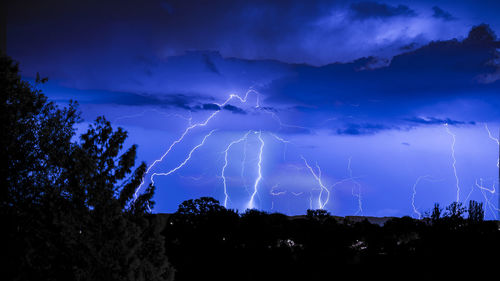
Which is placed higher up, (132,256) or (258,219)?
(258,219)

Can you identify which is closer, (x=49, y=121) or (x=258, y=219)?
(x=49, y=121)

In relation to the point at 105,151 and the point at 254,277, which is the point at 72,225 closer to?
the point at 105,151

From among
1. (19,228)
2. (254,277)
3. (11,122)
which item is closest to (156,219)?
(19,228)

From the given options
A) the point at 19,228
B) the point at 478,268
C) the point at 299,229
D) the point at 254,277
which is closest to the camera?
the point at 19,228

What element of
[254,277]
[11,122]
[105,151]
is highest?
[11,122]

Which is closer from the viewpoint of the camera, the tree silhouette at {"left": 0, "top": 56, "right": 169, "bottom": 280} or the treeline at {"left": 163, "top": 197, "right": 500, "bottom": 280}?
the tree silhouette at {"left": 0, "top": 56, "right": 169, "bottom": 280}

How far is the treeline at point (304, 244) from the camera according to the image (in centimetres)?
2069

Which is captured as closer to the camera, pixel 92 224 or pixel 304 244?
pixel 92 224

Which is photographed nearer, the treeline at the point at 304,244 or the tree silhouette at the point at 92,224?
the tree silhouette at the point at 92,224

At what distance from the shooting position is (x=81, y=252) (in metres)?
6.94

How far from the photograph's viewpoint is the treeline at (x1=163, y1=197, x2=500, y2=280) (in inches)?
814

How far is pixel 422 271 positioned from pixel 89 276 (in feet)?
55.1

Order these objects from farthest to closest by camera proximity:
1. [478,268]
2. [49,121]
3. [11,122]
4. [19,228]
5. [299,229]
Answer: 1. [299,229]
2. [478,268]
3. [49,121]
4. [11,122]
5. [19,228]

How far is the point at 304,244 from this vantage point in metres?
26.0
